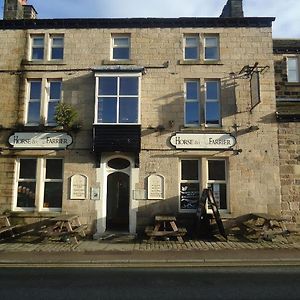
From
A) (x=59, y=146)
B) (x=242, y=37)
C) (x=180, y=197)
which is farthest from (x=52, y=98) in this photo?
(x=242, y=37)

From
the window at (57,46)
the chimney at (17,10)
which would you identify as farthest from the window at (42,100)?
the chimney at (17,10)

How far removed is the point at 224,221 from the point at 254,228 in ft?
4.55

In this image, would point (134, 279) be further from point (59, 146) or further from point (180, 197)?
point (59, 146)

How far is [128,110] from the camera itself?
15078mm

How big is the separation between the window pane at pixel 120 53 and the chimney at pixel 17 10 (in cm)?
458

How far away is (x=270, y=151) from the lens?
15.0m

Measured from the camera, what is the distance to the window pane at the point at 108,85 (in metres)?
15.2

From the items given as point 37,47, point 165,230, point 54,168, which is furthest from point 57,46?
point 165,230

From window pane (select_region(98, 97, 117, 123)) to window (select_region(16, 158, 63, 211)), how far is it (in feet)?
8.29

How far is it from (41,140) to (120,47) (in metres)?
5.22

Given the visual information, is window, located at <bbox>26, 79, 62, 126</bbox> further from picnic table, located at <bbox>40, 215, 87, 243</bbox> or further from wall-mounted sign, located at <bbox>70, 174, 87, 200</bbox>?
picnic table, located at <bbox>40, 215, 87, 243</bbox>

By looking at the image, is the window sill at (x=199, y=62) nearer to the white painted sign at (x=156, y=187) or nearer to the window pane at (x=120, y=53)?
the window pane at (x=120, y=53)

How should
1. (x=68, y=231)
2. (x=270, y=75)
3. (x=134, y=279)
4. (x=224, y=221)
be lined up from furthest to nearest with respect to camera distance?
(x=270, y=75) < (x=224, y=221) < (x=68, y=231) < (x=134, y=279)

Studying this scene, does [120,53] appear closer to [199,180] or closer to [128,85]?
[128,85]
